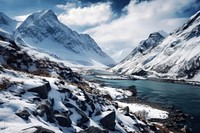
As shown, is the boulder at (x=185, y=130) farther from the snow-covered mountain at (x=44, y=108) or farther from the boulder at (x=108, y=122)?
the boulder at (x=108, y=122)

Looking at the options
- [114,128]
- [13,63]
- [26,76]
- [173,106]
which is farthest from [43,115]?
[173,106]

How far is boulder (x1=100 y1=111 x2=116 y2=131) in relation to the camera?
115 ft

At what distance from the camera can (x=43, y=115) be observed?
26.1 metres

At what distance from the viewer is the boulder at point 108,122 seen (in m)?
34.9

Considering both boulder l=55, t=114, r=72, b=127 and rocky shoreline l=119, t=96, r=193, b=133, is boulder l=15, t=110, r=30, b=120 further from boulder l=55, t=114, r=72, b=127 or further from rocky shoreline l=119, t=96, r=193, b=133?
rocky shoreline l=119, t=96, r=193, b=133

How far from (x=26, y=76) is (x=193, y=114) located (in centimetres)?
5890

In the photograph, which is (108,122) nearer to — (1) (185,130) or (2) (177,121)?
(1) (185,130)

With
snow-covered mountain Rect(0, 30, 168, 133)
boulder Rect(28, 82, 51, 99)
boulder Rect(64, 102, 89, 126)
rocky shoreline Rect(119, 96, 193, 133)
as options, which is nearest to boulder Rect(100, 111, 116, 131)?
snow-covered mountain Rect(0, 30, 168, 133)

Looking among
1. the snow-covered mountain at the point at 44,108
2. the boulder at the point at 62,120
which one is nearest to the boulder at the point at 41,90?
the snow-covered mountain at the point at 44,108

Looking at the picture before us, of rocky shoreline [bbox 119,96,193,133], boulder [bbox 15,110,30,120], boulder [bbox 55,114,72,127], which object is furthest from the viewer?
rocky shoreline [bbox 119,96,193,133]

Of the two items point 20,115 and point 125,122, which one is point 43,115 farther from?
point 125,122

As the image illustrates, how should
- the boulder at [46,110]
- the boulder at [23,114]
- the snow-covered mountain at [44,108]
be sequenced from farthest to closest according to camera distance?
the boulder at [46,110], the boulder at [23,114], the snow-covered mountain at [44,108]

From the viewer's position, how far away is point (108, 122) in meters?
35.4

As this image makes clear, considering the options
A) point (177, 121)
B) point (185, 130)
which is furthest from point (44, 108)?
point (177, 121)
